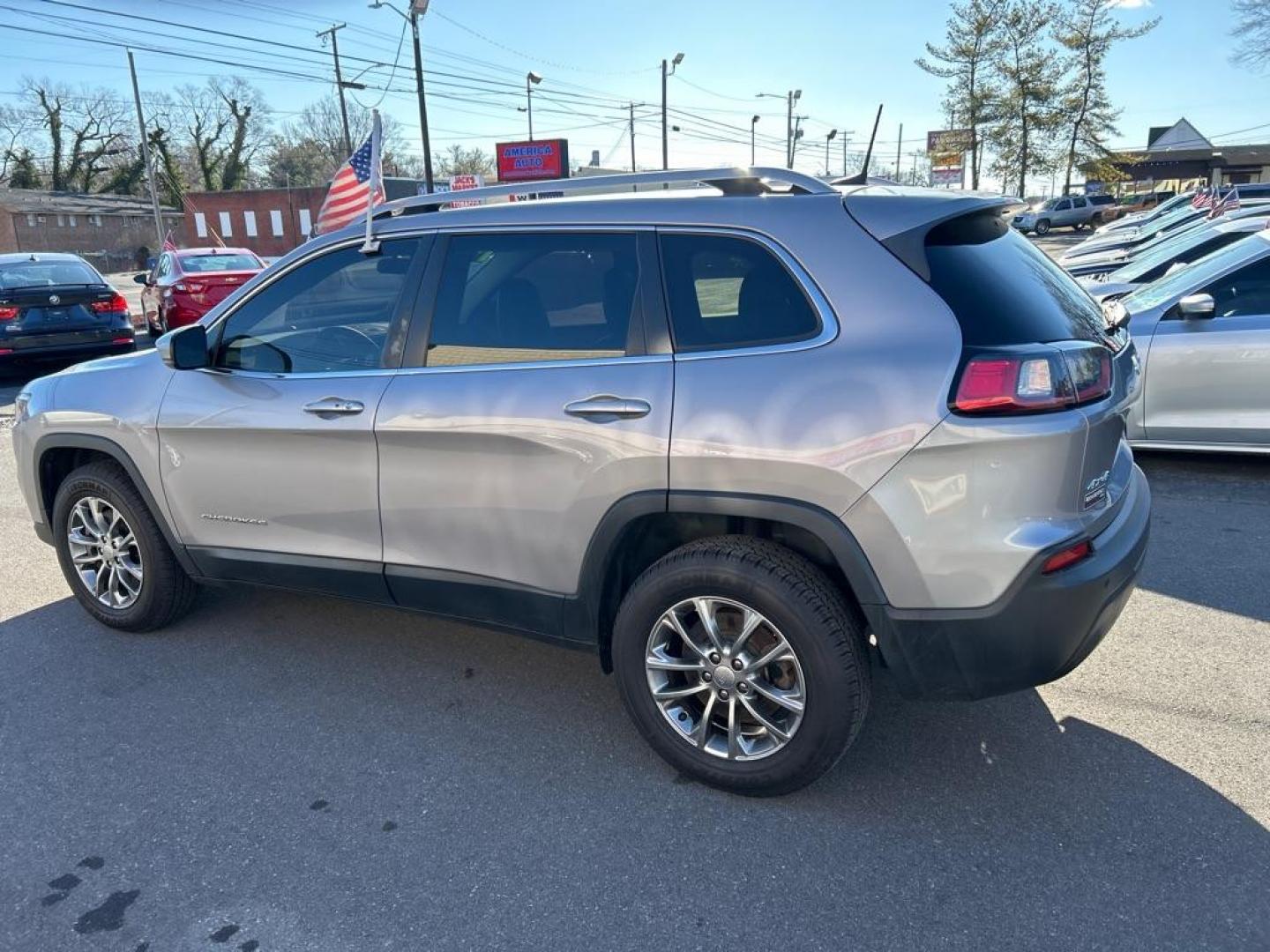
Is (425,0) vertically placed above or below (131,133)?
below

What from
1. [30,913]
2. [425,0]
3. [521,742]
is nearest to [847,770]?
[521,742]

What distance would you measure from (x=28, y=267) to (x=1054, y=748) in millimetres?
13347

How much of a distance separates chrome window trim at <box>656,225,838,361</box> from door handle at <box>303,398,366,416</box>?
1.23 metres

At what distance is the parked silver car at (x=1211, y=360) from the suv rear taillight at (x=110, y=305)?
11811 millimetres

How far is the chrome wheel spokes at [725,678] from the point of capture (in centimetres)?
285

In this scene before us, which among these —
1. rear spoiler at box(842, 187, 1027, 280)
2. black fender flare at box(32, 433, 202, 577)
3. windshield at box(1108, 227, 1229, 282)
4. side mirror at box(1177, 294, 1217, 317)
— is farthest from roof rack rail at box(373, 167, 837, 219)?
windshield at box(1108, 227, 1229, 282)

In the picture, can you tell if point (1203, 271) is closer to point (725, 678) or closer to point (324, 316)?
point (725, 678)

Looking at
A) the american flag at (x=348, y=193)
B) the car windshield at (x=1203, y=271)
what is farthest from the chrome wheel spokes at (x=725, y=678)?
the american flag at (x=348, y=193)

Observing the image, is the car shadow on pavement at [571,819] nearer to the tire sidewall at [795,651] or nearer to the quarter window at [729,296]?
the tire sidewall at [795,651]

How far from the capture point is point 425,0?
74.7 ft

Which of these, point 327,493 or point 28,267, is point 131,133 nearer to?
point 28,267

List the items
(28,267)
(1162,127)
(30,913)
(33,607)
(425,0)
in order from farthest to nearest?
(1162,127)
(425,0)
(28,267)
(33,607)
(30,913)

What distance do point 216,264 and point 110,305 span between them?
14.3 feet

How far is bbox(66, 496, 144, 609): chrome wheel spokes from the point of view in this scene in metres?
4.26
